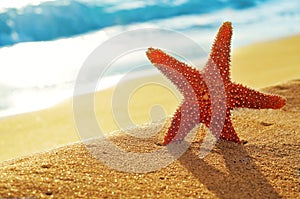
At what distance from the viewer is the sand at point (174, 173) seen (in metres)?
2.00

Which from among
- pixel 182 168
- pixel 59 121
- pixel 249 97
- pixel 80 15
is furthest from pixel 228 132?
pixel 80 15

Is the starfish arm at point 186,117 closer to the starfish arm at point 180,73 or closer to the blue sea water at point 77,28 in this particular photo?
the starfish arm at point 180,73

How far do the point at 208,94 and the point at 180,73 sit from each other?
17cm

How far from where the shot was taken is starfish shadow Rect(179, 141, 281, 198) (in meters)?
2.11

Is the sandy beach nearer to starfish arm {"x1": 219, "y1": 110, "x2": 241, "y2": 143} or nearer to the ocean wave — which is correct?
starfish arm {"x1": 219, "y1": 110, "x2": 241, "y2": 143}

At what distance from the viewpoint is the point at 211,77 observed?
2.42 meters

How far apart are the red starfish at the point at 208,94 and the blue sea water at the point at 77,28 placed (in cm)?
193

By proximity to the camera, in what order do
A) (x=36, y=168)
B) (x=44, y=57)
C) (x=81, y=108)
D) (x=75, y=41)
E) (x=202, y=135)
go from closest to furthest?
1. (x=36, y=168)
2. (x=202, y=135)
3. (x=81, y=108)
4. (x=44, y=57)
5. (x=75, y=41)

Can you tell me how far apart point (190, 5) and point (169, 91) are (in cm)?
414

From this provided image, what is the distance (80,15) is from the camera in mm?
7320

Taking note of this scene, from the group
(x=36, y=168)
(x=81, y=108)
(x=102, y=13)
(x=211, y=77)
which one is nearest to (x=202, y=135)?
(x=211, y=77)

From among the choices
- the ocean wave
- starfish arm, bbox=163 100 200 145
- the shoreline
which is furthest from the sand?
the ocean wave

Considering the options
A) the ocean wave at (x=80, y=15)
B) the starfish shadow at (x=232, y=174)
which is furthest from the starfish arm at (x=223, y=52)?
the ocean wave at (x=80, y=15)

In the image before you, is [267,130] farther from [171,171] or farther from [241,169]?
[171,171]
